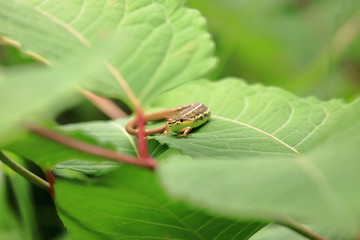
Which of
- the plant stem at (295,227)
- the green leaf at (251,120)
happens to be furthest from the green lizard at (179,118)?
the plant stem at (295,227)

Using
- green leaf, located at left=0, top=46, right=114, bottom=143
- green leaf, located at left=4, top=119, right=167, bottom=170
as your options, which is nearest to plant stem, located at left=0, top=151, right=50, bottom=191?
green leaf, located at left=4, top=119, right=167, bottom=170

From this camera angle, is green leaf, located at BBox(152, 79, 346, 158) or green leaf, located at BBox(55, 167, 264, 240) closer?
green leaf, located at BBox(55, 167, 264, 240)

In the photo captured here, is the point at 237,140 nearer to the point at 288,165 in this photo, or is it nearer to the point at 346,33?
the point at 288,165

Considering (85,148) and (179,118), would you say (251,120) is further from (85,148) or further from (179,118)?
(179,118)

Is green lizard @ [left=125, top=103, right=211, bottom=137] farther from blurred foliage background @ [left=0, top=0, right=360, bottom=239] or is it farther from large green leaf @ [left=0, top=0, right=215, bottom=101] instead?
blurred foliage background @ [left=0, top=0, right=360, bottom=239]

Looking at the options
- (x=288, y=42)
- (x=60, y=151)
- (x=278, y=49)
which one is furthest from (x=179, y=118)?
(x=288, y=42)

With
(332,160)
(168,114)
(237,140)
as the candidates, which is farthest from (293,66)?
(332,160)
